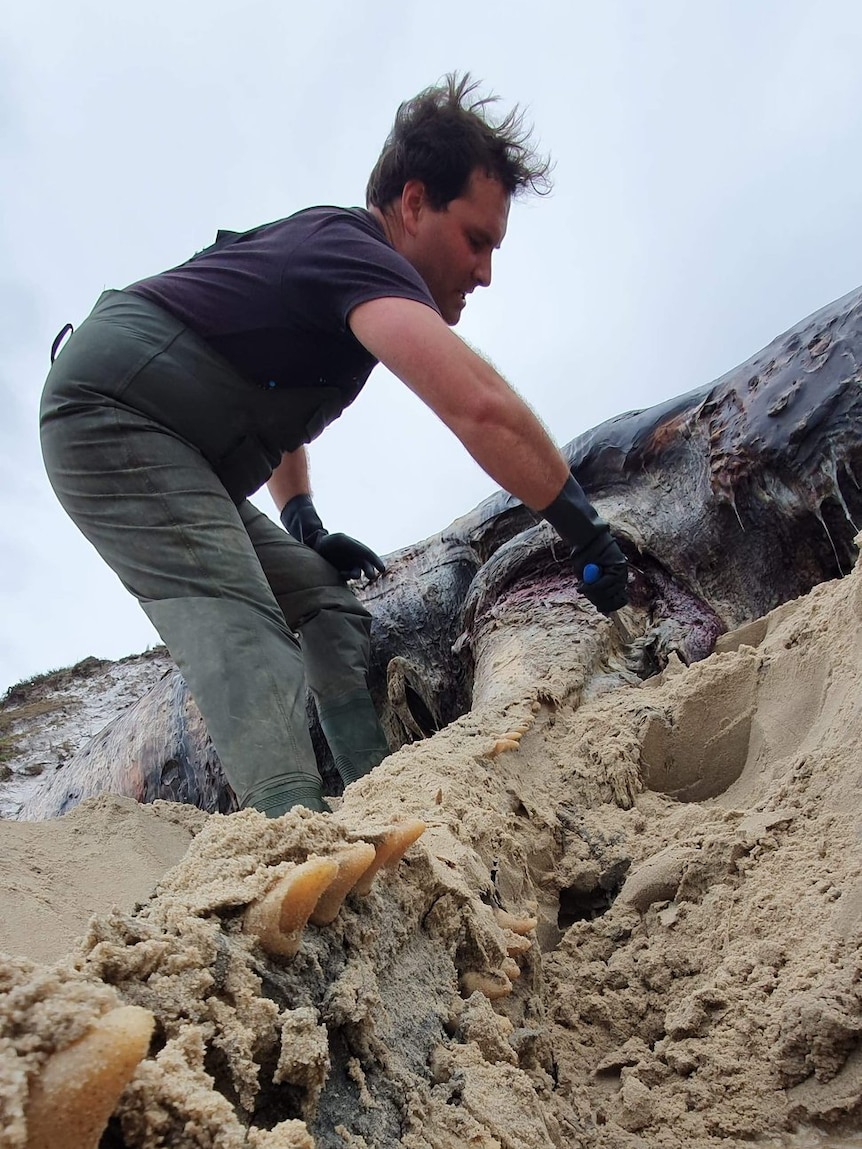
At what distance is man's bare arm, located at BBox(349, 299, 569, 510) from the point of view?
183 cm

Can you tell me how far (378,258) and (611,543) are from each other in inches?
39.6

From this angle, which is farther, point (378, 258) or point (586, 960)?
point (378, 258)

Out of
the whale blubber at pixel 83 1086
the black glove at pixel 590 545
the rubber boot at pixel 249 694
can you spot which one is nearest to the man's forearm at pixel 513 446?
the black glove at pixel 590 545

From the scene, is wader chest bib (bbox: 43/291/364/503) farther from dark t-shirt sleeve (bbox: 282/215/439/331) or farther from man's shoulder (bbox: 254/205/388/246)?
man's shoulder (bbox: 254/205/388/246)

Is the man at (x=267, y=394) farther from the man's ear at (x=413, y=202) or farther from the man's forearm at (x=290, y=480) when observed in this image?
the man's forearm at (x=290, y=480)

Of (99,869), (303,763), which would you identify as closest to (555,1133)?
(303,763)

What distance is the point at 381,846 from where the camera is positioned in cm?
101

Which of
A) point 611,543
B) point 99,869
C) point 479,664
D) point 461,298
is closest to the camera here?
point 99,869

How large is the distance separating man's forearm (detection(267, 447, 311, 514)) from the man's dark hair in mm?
1295

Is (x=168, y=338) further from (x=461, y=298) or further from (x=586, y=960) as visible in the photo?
(x=586, y=960)

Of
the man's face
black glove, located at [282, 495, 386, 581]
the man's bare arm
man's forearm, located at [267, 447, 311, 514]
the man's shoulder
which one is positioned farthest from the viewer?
man's forearm, located at [267, 447, 311, 514]

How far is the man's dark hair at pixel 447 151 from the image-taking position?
2.42m

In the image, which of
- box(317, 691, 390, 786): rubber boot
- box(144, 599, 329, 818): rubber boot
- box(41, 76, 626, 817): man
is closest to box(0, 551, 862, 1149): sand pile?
box(144, 599, 329, 818): rubber boot

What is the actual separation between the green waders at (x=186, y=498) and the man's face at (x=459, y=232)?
0.59m
